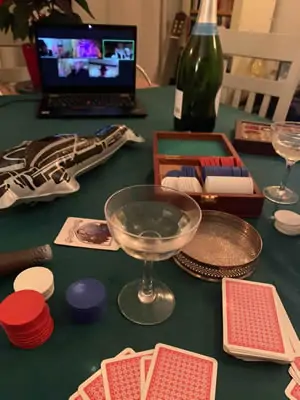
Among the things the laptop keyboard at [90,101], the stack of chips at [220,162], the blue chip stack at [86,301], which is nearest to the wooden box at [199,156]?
the stack of chips at [220,162]

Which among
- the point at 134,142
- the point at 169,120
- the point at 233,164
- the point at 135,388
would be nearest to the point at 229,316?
the point at 135,388

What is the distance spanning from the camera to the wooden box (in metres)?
0.71

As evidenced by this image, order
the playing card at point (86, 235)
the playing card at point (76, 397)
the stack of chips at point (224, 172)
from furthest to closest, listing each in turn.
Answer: the stack of chips at point (224, 172)
the playing card at point (86, 235)
the playing card at point (76, 397)

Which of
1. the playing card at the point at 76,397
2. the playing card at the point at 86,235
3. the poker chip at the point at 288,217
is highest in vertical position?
the poker chip at the point at 288,217

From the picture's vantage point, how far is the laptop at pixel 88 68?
1292 millimetres

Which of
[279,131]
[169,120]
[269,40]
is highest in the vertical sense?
[269,40]

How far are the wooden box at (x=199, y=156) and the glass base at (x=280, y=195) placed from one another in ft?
0.27

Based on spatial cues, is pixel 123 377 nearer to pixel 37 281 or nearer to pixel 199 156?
pixel 37 281

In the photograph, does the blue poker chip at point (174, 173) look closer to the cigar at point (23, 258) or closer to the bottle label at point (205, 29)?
the cigar at point (23, 258)

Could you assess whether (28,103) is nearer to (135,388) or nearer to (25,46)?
(25,46)

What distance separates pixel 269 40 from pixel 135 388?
132 cm

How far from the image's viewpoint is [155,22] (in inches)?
111

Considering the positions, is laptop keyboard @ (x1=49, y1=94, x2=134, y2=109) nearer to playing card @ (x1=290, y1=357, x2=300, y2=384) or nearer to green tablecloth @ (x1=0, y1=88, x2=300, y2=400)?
green tablecloth @ (x1=0, y1=88, x2=300, y2=400)

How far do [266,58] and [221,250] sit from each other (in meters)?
1.02
